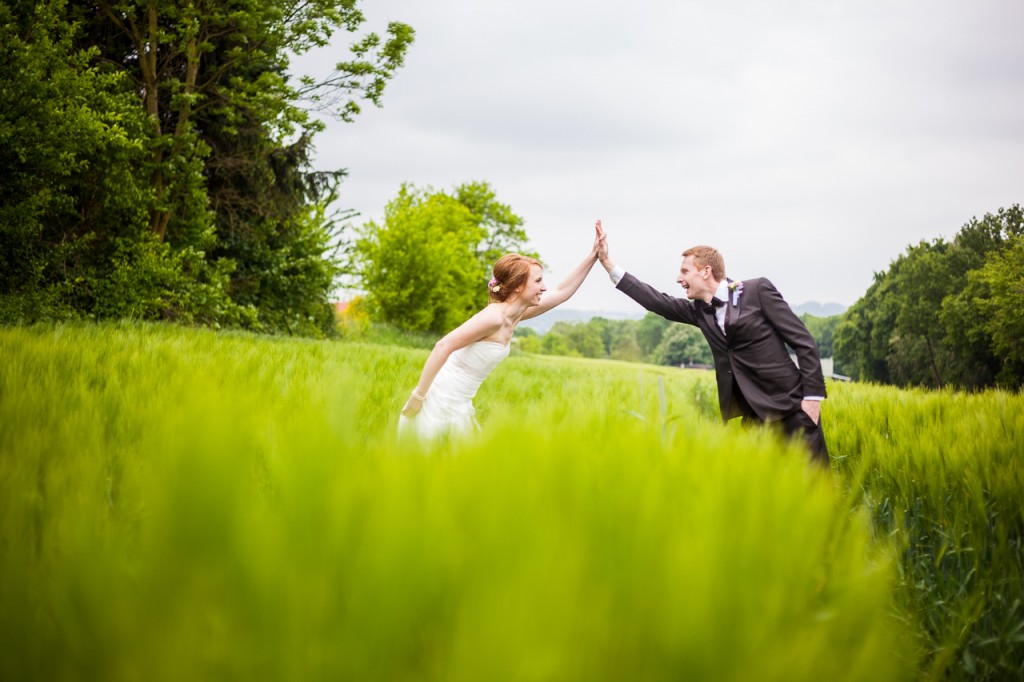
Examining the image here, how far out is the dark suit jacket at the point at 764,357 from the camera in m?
4.35

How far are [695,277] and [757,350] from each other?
2.65 ft

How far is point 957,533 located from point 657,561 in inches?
91.8

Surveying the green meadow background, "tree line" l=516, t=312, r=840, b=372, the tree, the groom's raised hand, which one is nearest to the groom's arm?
the groom's raised hand

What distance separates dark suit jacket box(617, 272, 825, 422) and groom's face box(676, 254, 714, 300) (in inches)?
10.9

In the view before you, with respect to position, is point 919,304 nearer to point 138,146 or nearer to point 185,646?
point 138,146

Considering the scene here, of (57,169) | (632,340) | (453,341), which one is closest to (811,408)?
(453,341)

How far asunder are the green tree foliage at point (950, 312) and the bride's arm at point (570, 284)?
154 feet

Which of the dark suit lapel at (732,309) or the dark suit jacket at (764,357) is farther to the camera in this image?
the dark suit lapel at (732,309)

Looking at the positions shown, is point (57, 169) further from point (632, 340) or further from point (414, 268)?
point (632, 340)

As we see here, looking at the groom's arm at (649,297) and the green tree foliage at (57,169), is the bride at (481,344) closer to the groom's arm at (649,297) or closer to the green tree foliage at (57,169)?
the groom's arm at (649,297)

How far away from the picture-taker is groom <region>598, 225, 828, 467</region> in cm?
430

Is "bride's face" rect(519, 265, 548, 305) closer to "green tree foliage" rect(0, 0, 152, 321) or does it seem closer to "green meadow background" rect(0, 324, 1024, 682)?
"green meadow background" rect(0, 324, 1024, 682)

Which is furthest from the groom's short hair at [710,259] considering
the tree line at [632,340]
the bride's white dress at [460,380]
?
the tree line at [632,340]

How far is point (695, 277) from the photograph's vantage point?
4855 millimetres
